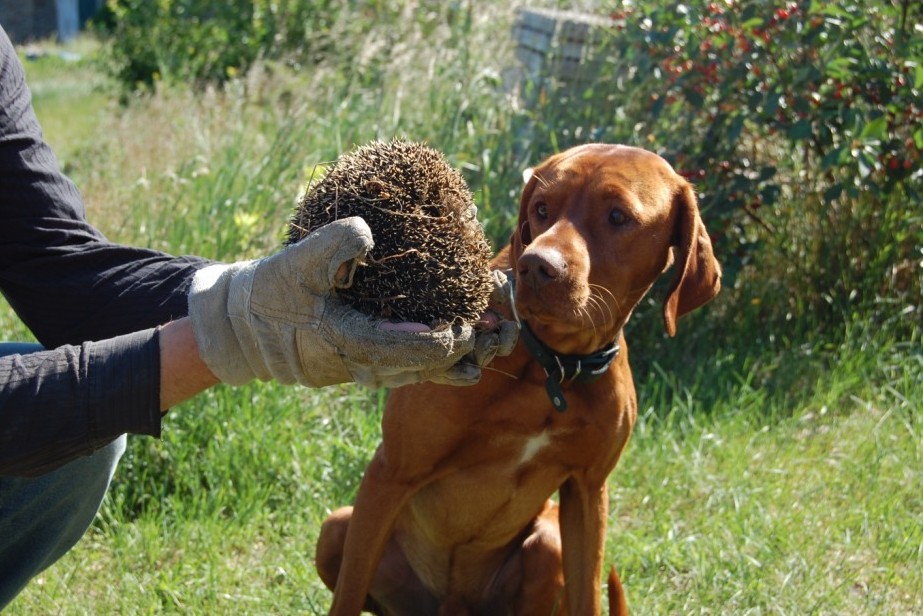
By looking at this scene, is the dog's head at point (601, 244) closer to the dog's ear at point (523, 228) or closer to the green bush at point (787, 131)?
the dog's ear at point (523, 228)

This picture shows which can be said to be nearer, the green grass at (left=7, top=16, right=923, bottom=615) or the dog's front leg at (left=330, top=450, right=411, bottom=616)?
the dog's front leg at (left=330, top=450, right=411, bottom=616)

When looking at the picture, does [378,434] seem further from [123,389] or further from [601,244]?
[123,389]

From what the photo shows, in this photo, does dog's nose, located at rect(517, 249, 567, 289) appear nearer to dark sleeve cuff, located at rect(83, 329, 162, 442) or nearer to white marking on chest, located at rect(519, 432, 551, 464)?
white marking on chest, located at rect(519, 432, 551, 464)

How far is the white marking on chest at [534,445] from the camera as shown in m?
2.91

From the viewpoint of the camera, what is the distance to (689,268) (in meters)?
2.92

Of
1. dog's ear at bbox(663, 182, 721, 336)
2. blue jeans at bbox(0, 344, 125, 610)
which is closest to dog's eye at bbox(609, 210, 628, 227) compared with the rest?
dog's ear at bbox(663, 182, 721, 336)

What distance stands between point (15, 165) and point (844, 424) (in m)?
3.49

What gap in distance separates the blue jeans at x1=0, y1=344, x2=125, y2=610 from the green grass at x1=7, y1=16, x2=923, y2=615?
0.47m

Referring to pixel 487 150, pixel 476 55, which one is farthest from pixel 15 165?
pixel 476 55

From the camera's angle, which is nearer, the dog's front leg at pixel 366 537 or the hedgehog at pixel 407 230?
the hedgehog at pixel 407 230

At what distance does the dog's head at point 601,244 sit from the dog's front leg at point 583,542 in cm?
44

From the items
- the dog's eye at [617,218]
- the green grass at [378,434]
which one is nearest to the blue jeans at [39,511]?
the green grass at [378,434]

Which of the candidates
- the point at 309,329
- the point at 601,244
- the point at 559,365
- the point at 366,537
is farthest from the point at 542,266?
the point at 366,537

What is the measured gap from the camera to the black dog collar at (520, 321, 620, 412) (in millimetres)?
2846
